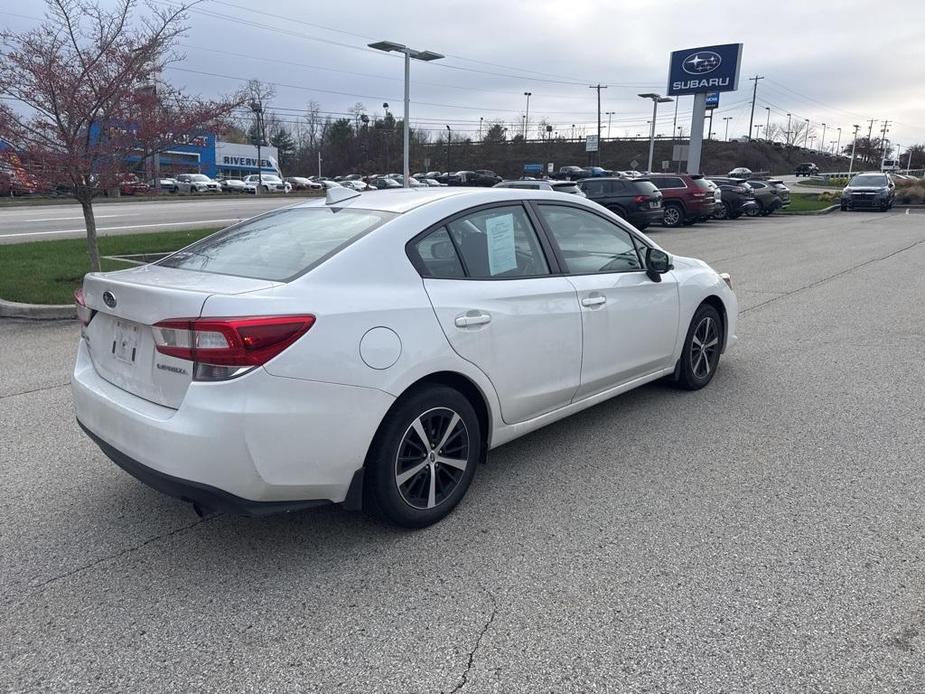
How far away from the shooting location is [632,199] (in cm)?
1997

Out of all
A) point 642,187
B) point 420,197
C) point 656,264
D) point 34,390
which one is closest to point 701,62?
point 642,187

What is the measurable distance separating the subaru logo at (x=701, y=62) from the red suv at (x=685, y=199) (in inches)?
817

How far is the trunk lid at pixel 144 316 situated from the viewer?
111 inches

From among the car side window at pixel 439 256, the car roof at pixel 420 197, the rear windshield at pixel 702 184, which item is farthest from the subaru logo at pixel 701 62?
the car side window at pixel 439 256

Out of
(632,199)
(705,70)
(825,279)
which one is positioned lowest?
(825,279)

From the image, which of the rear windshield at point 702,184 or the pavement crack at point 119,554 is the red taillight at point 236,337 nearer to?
the pavement crack at point 119,554

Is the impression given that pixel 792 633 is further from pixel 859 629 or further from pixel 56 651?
pixel 56 651

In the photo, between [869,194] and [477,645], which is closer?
[477,645]

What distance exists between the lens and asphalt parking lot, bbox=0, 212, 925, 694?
2.44m

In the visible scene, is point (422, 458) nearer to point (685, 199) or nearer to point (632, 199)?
point (632, 199)

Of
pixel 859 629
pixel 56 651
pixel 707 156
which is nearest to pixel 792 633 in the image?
pixel 859 629

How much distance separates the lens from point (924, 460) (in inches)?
165

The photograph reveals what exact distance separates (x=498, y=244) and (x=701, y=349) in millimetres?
2397

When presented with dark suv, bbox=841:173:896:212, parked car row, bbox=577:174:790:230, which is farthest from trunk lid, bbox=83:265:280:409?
dark suv, bbox=841:173:896:212
